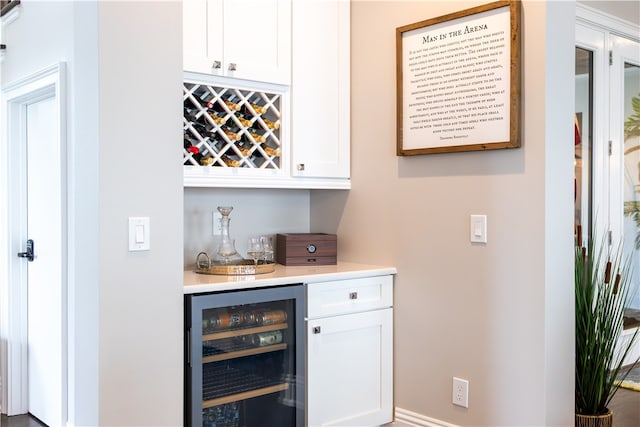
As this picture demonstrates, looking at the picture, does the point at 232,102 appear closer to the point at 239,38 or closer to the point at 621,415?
the point at 239,38

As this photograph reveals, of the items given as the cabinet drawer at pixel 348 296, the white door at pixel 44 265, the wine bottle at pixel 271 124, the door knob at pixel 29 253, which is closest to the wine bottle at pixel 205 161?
the wine bottle at pixel 271 124

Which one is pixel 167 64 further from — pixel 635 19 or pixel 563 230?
pixel 635 19

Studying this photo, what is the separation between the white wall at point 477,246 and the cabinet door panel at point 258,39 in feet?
1.44

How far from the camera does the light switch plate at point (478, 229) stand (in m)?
2.62

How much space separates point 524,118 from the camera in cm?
248

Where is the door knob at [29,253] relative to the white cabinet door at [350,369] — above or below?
above

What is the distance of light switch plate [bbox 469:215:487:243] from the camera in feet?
8.61

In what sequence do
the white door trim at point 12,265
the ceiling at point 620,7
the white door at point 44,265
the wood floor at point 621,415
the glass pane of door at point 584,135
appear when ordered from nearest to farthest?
the wood floor at point 621,415 → the white door at point 44,265 → the white door trim at point 12,265 → the ceiling at point 620,7 → the glass pane of door at point 584,135

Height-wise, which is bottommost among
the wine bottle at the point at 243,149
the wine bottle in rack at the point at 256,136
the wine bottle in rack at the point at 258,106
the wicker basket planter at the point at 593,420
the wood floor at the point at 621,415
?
the wood floor at the point at 621,415

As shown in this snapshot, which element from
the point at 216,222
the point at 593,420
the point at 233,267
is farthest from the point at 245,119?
the point at 593,420

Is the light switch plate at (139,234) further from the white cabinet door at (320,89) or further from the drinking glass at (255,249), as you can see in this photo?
the white cabinet door at (320,89)

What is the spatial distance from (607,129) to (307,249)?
260 centimetres

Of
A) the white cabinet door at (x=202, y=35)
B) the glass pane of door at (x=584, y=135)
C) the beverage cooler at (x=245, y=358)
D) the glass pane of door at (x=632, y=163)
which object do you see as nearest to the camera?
the beverage cooler at (x=245, y=358)

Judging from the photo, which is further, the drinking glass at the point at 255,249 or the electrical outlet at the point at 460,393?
the drinking glass at the point at 255,249
